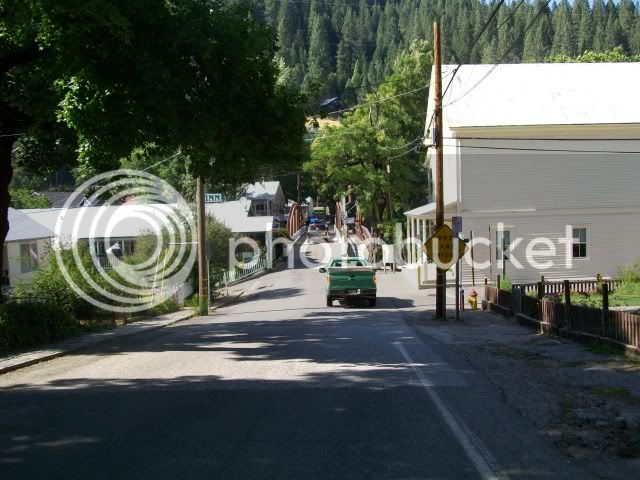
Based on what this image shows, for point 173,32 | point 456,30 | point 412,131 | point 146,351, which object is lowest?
point 146,351

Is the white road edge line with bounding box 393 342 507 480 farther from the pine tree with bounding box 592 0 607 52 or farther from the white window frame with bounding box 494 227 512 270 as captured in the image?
the pine tree with bounding box 592 0 607 52

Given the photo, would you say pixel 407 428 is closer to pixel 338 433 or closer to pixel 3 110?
pixel 338 433

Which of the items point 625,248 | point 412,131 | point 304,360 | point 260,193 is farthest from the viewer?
point 260,193

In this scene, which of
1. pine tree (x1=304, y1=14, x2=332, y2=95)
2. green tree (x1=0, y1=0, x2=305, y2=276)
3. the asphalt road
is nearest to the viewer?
the asphalt road

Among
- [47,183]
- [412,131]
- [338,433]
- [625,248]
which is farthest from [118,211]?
[47,183]

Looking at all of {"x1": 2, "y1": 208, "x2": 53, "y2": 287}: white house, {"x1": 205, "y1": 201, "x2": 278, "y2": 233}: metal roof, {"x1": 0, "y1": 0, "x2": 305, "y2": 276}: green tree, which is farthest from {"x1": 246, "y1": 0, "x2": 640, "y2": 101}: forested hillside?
{"x1": 0, "y1": 0, "x2": 305, "y2": 276}: green tree

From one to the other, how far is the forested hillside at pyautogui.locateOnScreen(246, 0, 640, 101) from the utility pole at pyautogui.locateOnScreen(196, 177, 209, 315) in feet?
180

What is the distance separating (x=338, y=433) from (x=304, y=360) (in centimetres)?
562

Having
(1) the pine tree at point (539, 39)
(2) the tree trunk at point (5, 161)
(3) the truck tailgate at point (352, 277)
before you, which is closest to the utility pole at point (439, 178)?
(3) the truck tailgate at point (352, 277)

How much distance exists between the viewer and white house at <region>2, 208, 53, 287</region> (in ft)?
118

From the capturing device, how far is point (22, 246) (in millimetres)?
38000

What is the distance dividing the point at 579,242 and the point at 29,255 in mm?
28135

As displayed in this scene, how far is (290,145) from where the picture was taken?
17.0m

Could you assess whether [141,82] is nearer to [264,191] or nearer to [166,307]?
[166,307]
